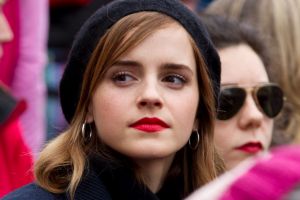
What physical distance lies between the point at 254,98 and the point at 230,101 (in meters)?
0.12

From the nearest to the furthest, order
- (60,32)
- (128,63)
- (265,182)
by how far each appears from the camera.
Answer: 1. (265,182)
2. (128,63)
3. (60,32)

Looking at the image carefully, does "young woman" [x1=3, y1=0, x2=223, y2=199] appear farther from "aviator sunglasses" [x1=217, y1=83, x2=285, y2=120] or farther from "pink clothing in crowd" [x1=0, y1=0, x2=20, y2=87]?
"pink clothing in crowd" [x1=0, y1=0, x2=20, y2=87]

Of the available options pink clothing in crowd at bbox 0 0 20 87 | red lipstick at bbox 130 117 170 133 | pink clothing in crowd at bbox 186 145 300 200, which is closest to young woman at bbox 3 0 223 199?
red lipstick at bbox 130 117 170 133

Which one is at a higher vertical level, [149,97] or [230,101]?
[149,97]

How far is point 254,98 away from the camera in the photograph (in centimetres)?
380

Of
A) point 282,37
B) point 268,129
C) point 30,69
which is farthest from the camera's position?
point 30,69

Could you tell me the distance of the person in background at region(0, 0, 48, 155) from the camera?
15.7 ft

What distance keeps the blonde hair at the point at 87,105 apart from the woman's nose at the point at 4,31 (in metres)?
1.32

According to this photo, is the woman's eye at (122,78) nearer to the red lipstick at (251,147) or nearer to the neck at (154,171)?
the neck at (154,171)

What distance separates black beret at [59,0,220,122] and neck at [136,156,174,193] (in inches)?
12.7

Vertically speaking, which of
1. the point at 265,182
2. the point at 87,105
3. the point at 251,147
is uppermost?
the point at 265,182

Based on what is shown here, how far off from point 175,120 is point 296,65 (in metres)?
1.76

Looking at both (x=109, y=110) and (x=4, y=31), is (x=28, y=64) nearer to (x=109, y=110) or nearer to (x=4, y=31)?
(x=4, y=31)

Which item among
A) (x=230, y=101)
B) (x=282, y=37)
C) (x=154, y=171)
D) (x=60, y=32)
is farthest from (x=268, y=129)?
(x=60, y=32)
